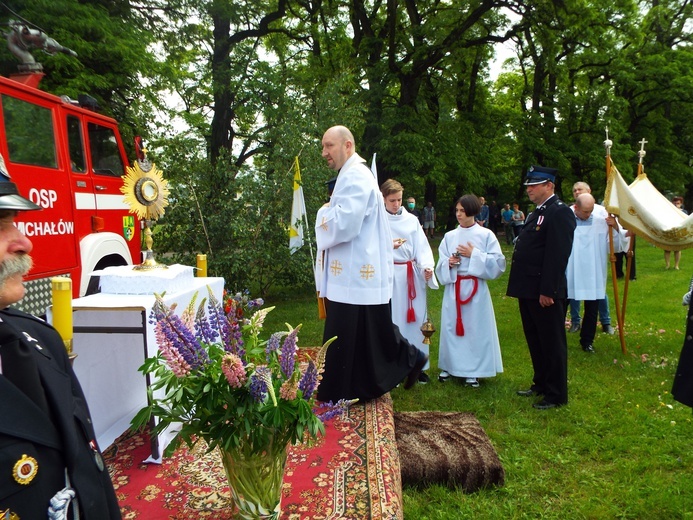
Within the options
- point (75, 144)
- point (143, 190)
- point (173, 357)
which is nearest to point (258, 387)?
point (173, 357)

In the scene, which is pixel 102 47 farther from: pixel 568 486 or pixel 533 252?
pixel 568 486

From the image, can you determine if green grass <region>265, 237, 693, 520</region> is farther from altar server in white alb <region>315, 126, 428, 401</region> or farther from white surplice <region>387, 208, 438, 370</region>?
altar server in white alb <region>315, 126, 428, 401</region>

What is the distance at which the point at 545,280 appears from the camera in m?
4.48

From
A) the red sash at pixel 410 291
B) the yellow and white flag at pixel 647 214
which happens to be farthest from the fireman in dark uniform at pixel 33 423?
the yellow and white flag at pixel 647 214

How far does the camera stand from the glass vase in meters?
2.18

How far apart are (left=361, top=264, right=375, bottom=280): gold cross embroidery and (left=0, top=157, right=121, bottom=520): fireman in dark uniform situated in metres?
2.74

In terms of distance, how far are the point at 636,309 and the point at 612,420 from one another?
5.04m

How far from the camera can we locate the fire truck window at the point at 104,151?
5930mm

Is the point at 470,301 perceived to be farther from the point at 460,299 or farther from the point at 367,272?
the point at 367,272

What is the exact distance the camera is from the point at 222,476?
9.85 feet

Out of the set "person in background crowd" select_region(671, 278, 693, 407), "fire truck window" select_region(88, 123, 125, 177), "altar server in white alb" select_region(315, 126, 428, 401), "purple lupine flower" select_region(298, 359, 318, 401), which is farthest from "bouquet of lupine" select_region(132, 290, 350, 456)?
"fire truck window" select_region(88, 123, 125, 177)

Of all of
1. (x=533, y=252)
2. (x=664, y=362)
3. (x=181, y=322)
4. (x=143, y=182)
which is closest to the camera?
(x=181, y=322)

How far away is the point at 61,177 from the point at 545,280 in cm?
471

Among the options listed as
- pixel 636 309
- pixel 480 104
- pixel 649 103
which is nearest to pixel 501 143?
pixel 480 104
